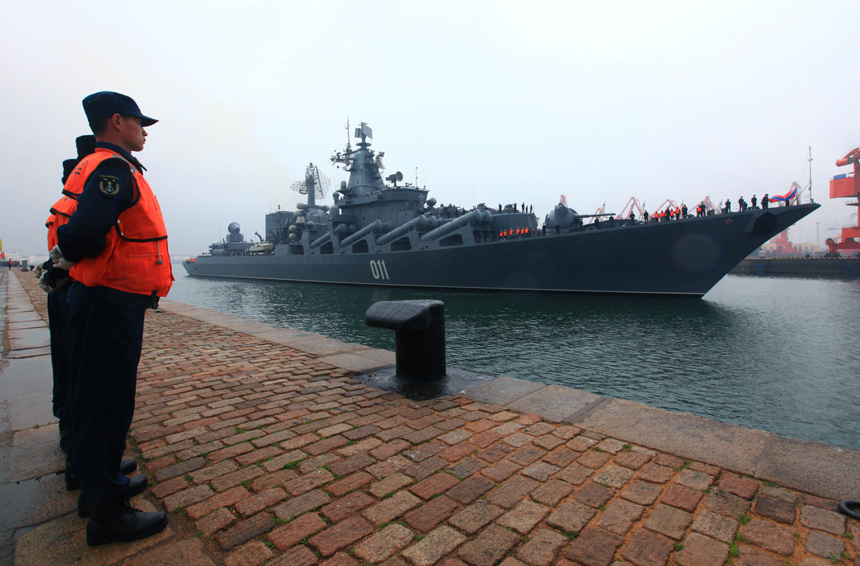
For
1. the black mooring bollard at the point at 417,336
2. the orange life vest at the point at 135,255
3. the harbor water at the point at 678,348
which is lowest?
the harbor water at the point at 678,348

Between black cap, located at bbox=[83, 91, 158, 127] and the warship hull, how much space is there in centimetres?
A: 1965

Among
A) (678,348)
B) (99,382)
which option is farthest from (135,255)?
(678,348)

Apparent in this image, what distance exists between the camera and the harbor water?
6371 mm

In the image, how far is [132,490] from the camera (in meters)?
2.34

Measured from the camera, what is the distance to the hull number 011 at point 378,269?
91.5ft

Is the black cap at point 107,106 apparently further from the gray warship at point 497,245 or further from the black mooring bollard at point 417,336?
the gray warship at point 497,245

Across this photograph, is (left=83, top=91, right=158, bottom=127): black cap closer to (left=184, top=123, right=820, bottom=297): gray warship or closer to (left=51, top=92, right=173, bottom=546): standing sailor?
(left=51, top=92, right=173, bottom=546): standing sailor

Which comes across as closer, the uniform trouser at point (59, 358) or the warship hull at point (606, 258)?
the uniform trouser at point (59, 358)

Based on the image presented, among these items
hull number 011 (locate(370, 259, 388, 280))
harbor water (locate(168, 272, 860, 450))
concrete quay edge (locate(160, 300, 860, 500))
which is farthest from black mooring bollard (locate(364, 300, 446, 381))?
hull number 011 (locate(370, 259, 388, 280))

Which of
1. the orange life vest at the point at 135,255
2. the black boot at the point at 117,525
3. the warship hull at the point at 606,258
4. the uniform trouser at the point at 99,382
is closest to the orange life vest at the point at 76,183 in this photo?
the orange life vest at the point at 135,255

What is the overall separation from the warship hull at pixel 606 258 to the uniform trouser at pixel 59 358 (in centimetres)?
1984

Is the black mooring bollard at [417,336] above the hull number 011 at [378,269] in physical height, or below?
below

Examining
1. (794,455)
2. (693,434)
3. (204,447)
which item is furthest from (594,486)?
(204,447)

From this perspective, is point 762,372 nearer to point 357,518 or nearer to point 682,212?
point 357,518
